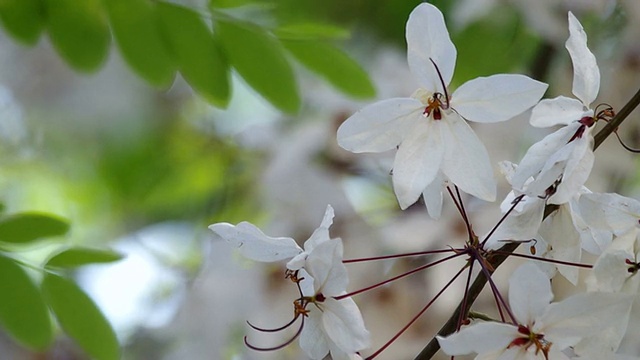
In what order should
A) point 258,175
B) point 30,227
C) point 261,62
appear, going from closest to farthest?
point 30,227, point 261,62, point 258,175

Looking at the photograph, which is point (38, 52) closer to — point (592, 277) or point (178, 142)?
point (178, 142)

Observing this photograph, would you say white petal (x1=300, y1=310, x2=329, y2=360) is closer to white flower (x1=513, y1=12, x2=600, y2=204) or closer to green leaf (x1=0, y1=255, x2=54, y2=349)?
white flower (x1=513, y1=12, x2=600, y2=204)

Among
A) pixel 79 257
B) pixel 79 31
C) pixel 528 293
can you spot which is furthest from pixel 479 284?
pixel 79 31

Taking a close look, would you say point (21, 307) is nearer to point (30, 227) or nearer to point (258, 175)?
point (30, 227)

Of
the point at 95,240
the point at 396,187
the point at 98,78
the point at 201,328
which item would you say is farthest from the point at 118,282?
the point at 396,187

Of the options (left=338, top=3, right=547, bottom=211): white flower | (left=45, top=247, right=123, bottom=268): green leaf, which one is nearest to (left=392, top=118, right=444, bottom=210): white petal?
(left=338, top=3, right=547, bottom=211): white flower

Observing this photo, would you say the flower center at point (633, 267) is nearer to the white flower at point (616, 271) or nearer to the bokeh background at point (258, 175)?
the white flower at point (616, 271)

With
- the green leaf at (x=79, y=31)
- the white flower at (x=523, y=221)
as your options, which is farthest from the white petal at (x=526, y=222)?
the green leaf at (x=79, y=31)
